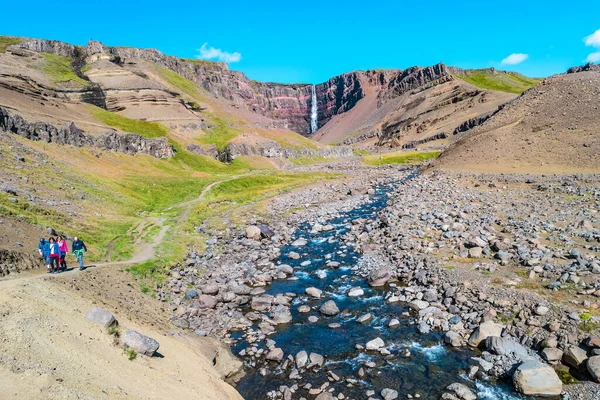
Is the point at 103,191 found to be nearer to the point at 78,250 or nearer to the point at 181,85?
the point at 78,250

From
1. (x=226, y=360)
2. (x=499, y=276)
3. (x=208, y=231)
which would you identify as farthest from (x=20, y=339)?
(x=208, y=231)

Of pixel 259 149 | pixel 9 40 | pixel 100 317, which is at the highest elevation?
pixel 9 40

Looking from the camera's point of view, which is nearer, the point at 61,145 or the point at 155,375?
the point at 155,375

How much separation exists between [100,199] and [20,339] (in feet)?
128

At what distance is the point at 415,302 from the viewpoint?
21.9 meters

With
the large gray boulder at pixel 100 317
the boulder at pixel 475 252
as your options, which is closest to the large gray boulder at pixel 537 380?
the boulder at pixel 475 252

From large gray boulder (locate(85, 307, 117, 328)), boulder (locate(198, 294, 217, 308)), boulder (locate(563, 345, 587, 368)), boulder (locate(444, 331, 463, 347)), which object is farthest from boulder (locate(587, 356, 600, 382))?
boulder (locate(198, 294, 217, 308))

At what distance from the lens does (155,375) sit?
43.2 ft

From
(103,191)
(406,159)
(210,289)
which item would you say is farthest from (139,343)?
(406,159)

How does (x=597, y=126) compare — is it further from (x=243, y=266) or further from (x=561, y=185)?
(x=243, y=266)

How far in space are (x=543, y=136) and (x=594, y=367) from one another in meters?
61.1

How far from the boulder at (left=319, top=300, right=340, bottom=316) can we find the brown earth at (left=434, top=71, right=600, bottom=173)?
49.2 metres

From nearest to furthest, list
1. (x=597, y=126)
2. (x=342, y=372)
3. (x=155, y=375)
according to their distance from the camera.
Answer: (x=155, y=375)
(x=342, y=372)
(x=597, y=126)

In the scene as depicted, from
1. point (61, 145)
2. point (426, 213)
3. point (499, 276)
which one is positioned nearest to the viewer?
point (499, 276)
